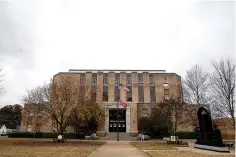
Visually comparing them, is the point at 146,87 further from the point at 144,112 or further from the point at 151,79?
the point at 144,112

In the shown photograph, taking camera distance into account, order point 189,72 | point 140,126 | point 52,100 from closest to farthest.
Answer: point 52,100 < point 189,72 < point 140,126

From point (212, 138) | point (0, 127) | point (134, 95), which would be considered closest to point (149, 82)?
point (134, 95)

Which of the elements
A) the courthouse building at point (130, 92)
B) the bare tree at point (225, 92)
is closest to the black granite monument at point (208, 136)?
the bare tree at point (225, 92)

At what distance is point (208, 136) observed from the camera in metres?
20.5

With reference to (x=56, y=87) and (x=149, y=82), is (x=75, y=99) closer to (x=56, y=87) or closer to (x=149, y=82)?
(x=56, y=87)

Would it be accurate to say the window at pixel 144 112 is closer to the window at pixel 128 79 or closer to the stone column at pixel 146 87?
the stone column at pixel 146 87

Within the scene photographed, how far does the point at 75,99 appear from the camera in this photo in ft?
104

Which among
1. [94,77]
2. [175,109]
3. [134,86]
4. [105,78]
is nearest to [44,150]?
[175,109]

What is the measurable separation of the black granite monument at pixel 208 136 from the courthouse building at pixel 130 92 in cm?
3120

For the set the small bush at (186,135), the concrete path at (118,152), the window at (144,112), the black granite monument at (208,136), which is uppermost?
the window at (144,112)

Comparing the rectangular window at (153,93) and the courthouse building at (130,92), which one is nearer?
the courthouse building at (130,92)

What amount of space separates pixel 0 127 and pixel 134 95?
5042 cm

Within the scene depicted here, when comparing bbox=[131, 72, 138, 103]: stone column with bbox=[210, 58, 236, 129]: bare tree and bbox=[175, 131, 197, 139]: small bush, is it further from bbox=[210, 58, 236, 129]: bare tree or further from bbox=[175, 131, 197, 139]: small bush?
bbox=[210, 58, 236, 129]: bare tree

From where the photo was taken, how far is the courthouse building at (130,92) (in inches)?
2147
